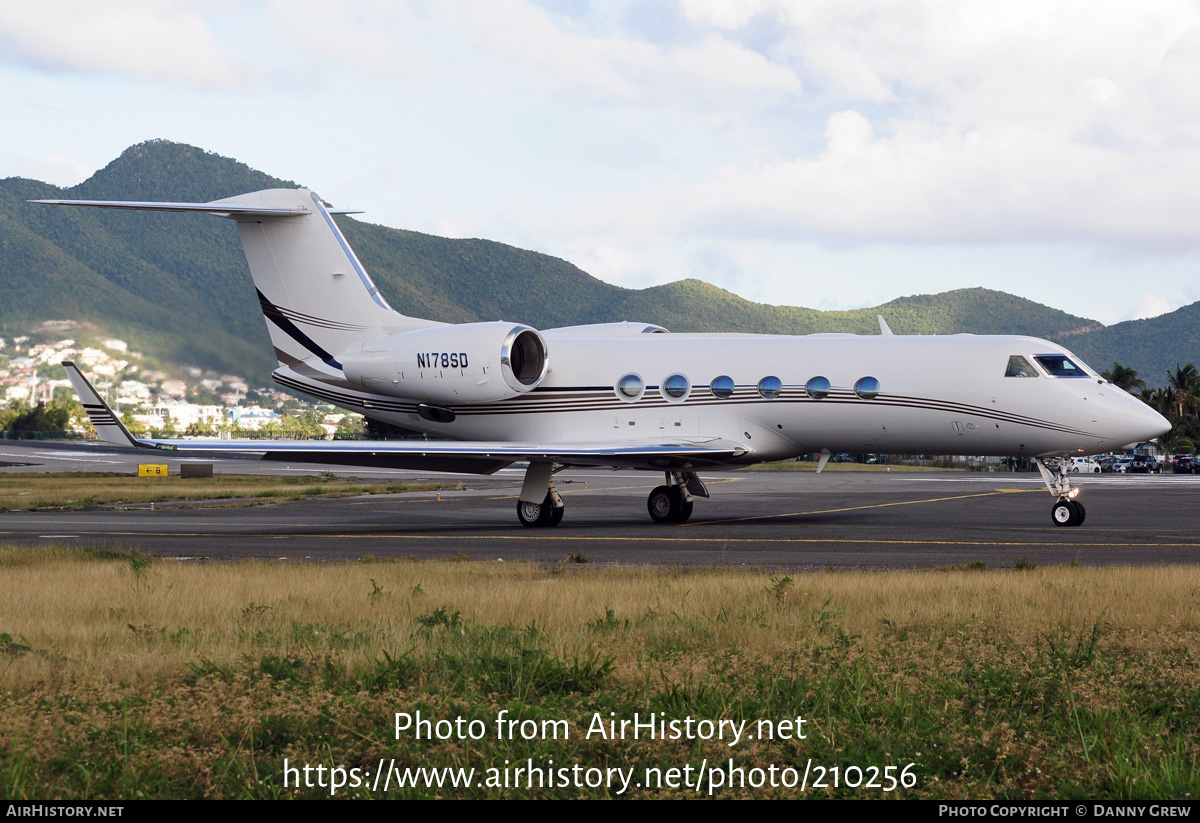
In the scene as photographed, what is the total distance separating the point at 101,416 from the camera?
70.7 feet

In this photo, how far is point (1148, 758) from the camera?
18.8 feet

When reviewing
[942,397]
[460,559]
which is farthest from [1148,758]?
[942,397]

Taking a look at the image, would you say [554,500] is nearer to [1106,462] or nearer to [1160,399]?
[1106,462]

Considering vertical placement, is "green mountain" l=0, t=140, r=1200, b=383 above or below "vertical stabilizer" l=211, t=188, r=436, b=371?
above

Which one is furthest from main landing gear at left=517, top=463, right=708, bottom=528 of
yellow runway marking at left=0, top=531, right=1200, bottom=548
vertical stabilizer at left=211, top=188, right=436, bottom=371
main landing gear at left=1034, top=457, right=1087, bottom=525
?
main landing gear at left=1034, top=457, right=1087, bottom=525

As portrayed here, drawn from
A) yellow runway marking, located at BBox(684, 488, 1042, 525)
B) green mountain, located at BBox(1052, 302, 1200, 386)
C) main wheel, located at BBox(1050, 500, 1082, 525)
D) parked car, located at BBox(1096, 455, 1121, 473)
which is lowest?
parked car, located at BBox(1096, 455, 1121, 473)

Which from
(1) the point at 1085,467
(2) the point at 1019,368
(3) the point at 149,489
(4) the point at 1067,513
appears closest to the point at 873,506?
(4) the point at 1067,513

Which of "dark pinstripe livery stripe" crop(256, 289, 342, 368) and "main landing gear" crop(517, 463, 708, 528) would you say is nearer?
"main landing gear" crop(517, 463, 708, 528)

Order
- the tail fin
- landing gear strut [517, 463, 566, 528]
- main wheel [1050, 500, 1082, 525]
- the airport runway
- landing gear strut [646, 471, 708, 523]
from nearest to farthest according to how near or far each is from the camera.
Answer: the airport runway
main wheel [1050, 500, 1082, 525]
landing gear strut [517, 463, 566, 528]
landing gear strut [646, 471, 708, 523]
the tail fin

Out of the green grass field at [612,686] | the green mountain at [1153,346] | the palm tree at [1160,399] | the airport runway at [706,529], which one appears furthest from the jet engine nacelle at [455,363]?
the green mountain at [1153,346]

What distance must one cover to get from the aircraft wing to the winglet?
28.0 inches

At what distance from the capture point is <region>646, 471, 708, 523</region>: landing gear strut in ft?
87.2

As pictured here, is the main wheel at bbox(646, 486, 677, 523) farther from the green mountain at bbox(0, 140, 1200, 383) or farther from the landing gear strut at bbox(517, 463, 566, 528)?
the green mountain at bbox(0, 140, 1200, 383)
